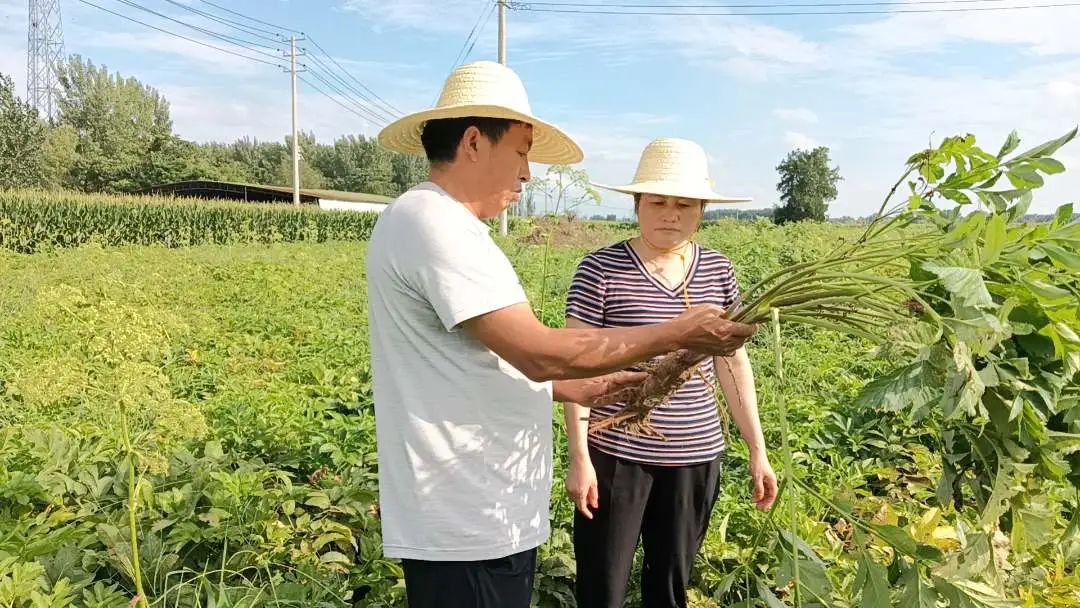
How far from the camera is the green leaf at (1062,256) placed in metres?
1.20

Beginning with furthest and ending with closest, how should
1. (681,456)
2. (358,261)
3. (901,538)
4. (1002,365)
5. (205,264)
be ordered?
(358,261) → (205,264) → (681,456) → (901,538) → (1002,365)

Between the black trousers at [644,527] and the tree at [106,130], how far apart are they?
53.0 meters

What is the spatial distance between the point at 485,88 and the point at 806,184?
50406 mm

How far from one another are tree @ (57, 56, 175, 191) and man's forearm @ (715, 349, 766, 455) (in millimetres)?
53104

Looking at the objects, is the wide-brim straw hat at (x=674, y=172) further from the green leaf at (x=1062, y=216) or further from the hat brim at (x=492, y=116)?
the green leaf at (x=1062, y=216)

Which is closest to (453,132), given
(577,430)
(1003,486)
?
(577,430)

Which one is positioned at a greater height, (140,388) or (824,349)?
(140,388)

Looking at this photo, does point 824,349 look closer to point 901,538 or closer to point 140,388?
point 901,538

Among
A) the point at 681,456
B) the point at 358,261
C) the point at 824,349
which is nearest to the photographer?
the point at 681,456

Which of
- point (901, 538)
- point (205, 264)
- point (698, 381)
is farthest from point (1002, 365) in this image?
point (205, 264)

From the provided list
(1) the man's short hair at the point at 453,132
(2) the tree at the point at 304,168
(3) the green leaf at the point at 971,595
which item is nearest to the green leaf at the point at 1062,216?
(3) the green leaf at the point at 971,595

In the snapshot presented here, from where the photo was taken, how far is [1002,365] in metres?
1.24

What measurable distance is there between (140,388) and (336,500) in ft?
3.26

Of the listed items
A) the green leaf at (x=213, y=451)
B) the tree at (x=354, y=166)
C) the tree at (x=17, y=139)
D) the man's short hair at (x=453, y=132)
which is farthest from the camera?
the tree at (x=354, y=166)
